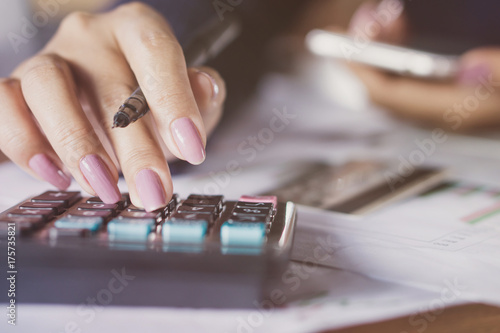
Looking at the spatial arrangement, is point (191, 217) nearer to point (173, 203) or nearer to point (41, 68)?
point (173, 203)

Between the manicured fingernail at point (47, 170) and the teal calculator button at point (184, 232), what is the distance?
152mm

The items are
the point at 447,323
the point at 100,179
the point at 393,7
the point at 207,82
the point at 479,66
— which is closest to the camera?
the point at 447,323

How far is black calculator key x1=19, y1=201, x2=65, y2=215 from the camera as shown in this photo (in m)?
0.37

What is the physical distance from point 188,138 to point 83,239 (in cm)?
12

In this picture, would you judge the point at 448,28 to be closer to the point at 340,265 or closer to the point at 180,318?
the point at 340,265

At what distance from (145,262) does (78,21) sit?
0.35 meters

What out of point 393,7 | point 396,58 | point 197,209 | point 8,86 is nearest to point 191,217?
point 197,209

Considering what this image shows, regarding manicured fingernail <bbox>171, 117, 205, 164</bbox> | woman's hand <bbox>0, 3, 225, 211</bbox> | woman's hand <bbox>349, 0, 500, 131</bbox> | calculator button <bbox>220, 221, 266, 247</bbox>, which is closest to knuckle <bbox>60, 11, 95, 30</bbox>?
woman's hand <bbox>0, 3, 225, 211</bbox>

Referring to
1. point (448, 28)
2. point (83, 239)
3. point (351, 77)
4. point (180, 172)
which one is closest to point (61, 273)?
point (83, 239)

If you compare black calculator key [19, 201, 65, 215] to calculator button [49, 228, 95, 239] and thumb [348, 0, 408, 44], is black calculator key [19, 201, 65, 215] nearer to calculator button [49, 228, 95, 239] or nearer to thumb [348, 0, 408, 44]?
calculator button [49, 228, 95, 239]

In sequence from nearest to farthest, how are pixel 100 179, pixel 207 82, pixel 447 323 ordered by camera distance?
pixel 447 323, pixel 100 179, pixel 207 82

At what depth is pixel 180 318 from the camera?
294 millimetres

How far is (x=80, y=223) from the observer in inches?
13.2

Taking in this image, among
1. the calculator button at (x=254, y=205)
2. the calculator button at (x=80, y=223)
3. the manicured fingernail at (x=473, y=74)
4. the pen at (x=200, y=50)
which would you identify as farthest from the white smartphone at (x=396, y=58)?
the calculator button at (x=80, y=223)
